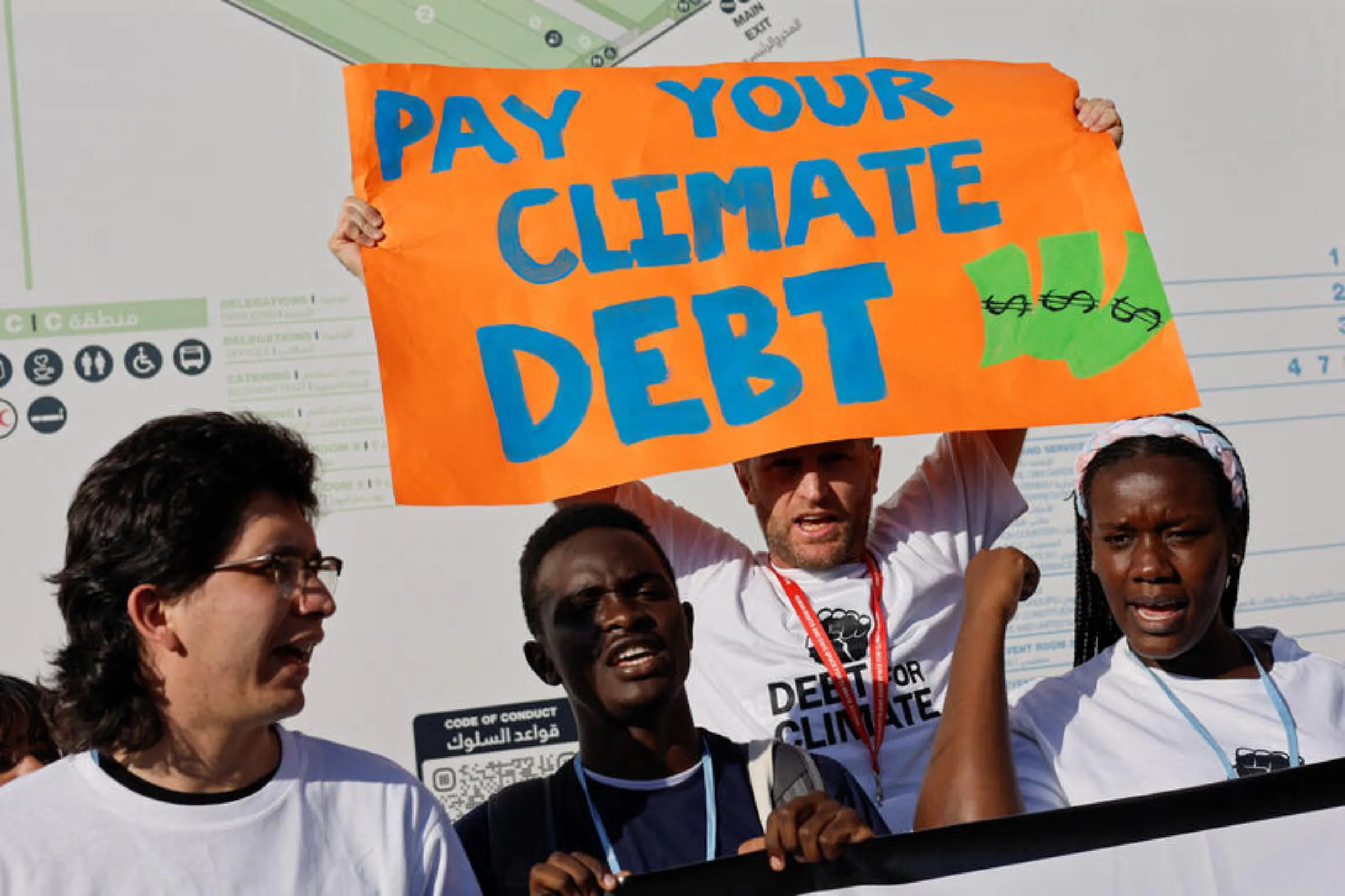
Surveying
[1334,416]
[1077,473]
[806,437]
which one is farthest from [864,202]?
[1334,416]

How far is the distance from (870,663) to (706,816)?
21.2 inches

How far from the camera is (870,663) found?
2.24 metres

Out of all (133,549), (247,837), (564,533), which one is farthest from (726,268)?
(247,837)

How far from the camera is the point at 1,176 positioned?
292 centimetres

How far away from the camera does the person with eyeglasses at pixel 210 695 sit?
1.40 m

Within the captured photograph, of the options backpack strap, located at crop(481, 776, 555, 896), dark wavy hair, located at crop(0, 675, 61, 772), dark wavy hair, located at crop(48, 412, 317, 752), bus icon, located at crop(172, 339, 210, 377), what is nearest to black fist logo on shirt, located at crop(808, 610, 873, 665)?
backpack strap, located at crop(481, 776, 555, 896)

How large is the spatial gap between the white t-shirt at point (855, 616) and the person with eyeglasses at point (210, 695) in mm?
→ 799

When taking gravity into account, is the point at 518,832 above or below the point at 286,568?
below

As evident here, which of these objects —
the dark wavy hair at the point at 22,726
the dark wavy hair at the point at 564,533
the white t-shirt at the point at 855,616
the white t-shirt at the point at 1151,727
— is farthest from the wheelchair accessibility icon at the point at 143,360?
the white t-shirt at the point at 1151,727

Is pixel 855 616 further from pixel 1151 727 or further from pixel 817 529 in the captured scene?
pixel 1151 727

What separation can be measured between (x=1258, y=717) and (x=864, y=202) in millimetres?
1029

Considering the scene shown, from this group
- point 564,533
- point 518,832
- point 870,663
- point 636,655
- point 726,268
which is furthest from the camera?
point 726,268

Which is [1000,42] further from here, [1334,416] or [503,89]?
[503,89]

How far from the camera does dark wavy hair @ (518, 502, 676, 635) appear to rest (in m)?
2.01
